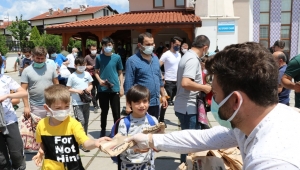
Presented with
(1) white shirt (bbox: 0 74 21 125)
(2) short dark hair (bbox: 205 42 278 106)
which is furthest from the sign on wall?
(2) short dark hair (bbox: 205 42 278 106)

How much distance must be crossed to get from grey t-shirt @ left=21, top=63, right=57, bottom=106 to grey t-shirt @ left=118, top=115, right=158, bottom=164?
6.88 ft

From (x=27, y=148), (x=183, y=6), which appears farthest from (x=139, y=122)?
(x=183, y=6)

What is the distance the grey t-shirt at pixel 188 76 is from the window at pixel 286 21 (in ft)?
47.4

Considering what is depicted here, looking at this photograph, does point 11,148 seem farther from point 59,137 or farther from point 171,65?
point 171,65

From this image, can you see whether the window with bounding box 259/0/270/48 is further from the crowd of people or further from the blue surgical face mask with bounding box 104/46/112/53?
the blue surgical face mask with bounding box 104/46/112/53

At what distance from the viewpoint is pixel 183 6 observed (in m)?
20.0

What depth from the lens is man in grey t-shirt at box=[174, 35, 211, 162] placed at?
3.50 meters

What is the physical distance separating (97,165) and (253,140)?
342 cm

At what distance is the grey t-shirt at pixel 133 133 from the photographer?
287cm

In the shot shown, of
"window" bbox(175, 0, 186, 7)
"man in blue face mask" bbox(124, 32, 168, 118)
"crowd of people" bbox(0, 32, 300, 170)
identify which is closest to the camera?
"crowd of people" bbox(0, 32, 300, 170)

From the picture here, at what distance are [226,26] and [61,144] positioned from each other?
1272cm

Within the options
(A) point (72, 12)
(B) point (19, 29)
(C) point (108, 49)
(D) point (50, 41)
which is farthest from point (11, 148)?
(A) point (72, 12)

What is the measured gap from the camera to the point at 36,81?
14.7 feet

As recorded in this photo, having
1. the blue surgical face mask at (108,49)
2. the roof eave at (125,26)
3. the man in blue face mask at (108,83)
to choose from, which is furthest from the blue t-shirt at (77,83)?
the roof eave at (125,26)
